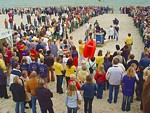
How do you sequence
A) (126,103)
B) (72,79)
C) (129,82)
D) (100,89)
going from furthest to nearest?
(100,89), (126,103), (129,82), (72,79)

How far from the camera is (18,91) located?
584 centimetres

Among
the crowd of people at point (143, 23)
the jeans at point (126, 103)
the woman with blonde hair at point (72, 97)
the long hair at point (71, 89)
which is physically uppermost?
the crowd of people at point (143, 23)

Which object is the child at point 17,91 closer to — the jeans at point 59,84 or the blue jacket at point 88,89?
the blue jacket at point 88,89

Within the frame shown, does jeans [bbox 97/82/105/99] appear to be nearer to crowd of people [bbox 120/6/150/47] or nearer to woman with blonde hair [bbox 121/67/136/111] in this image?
woman with blonde hair [bbox 121/67/136/111]

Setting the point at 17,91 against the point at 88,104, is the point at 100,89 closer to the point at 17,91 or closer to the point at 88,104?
the point at 88,104

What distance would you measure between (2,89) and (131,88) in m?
4.16

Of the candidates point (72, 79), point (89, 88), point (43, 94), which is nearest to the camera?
point (43, 94)

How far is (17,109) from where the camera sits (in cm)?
636

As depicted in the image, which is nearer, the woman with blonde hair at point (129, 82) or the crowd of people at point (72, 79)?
the crowd of people at point (72, 79)

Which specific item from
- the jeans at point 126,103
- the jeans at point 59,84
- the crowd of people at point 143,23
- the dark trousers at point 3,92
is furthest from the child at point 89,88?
the crowd of people at point 143,23

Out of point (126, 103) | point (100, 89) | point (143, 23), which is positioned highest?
point (143, 23)

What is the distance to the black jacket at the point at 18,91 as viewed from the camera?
5.73 meters

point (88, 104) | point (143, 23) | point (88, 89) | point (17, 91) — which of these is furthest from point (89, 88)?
point (143, 23)

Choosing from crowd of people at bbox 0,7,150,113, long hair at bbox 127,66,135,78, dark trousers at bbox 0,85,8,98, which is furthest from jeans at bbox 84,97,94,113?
dark trousers at bbox 0,85,8,98
